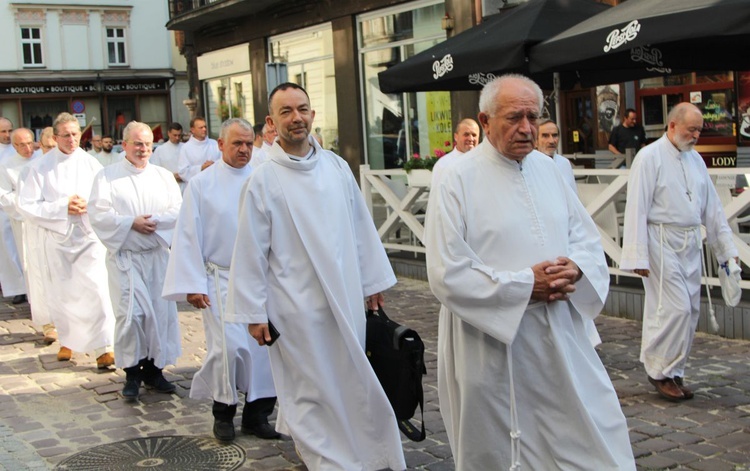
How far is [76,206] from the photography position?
9.30 m

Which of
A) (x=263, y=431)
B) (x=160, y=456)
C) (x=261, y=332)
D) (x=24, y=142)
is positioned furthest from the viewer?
(x=24, y=142)

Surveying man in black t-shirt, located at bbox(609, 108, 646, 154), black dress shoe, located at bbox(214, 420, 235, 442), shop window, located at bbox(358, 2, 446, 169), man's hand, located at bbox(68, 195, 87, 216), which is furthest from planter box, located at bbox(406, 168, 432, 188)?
black dress shoe, located at bbox(214, 420, 235, 442)

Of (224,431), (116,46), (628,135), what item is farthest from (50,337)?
(116,46)

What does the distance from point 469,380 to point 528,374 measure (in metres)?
0.25

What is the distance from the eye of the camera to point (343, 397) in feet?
17.9

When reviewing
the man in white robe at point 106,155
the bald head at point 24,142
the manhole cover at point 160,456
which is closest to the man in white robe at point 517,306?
the manhole cover at point 160,456

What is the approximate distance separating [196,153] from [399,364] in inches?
452

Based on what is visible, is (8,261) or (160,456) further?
(8,261)

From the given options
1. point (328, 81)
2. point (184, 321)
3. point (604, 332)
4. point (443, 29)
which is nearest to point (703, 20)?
point (604, 332)

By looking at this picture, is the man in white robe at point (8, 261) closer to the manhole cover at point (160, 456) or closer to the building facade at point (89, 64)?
the manhole cover at point (160, 456)

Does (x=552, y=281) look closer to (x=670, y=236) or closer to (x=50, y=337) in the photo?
(x=670, y=236)

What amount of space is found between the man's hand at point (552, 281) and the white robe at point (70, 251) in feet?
19.0

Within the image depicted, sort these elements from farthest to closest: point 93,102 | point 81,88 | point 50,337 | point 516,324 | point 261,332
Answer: point 93,102
point 81,88
point 50,337
point 261,332
point 516,324

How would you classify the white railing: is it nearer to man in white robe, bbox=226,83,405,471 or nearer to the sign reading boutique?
man in white robe, bbox=226,83,405,471
